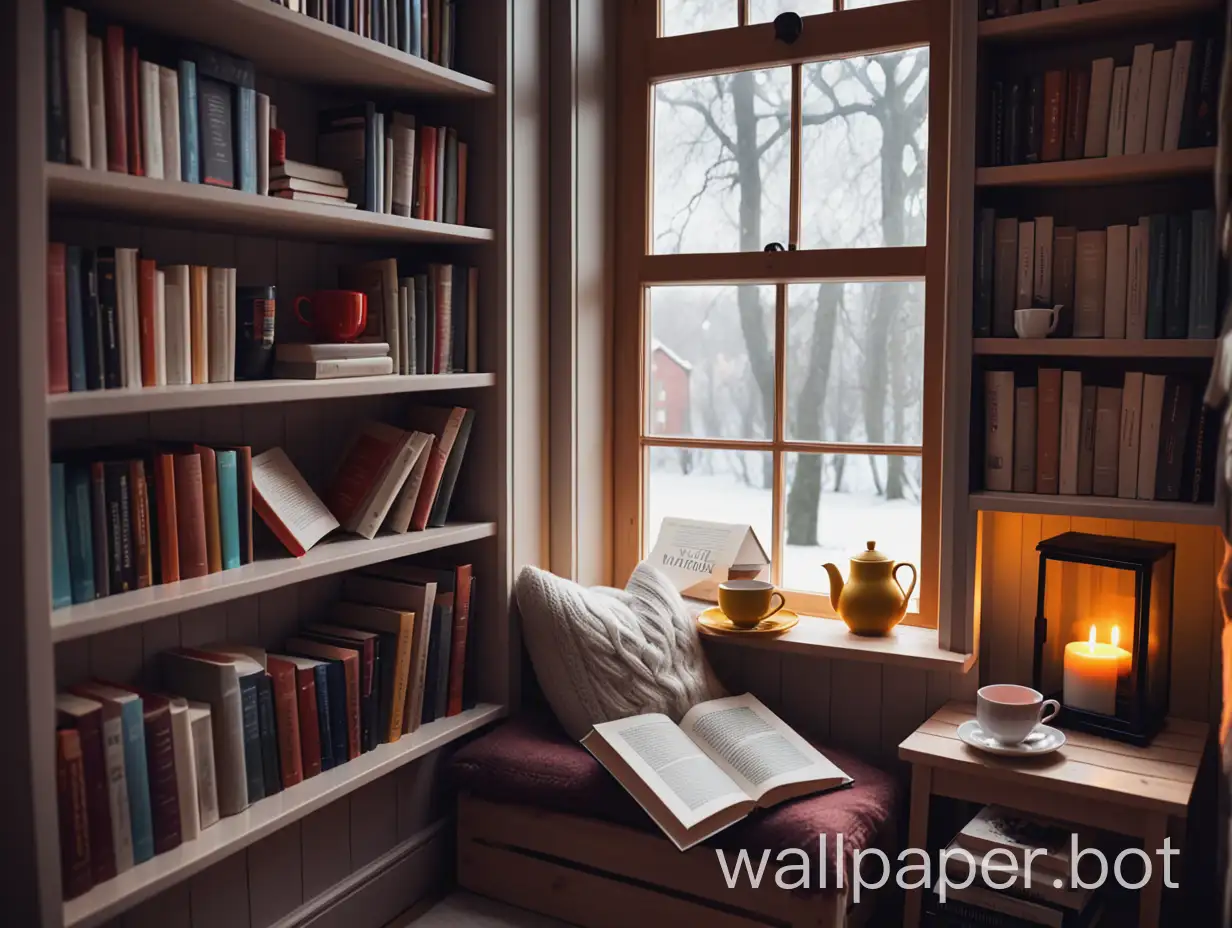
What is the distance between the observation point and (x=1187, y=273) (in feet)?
6.24

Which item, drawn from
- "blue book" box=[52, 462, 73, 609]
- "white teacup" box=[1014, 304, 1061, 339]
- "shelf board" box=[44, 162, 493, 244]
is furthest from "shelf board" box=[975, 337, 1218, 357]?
"blue book" box=[52, 462, 73, 609]

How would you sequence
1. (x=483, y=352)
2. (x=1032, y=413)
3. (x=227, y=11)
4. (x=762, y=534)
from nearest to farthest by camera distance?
(x=227, y=11) → (x=1032, y=413) → (x=483, y=352) → (x=762, y=534)

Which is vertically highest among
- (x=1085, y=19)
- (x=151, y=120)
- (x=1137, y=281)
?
(x=1085, y=19)

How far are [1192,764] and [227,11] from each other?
1.99m

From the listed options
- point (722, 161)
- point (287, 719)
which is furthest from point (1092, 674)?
point (287, 719)

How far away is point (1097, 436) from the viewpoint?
2006 millimetres

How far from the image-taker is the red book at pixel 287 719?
184 centimetres

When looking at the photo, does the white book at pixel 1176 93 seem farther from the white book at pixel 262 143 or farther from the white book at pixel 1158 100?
the white book at pixel 262 143

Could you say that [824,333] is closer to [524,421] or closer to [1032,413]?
[1032,413]

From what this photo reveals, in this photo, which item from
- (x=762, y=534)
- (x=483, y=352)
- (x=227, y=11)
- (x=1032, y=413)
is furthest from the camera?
(x=762, y=534)

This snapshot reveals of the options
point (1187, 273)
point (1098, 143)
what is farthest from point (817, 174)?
point (1187, 273)

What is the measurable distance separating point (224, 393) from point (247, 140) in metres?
0.41

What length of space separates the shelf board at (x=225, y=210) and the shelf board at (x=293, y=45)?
0.18ft

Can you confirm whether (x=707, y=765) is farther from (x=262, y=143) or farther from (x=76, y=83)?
(x=76, y=83)
